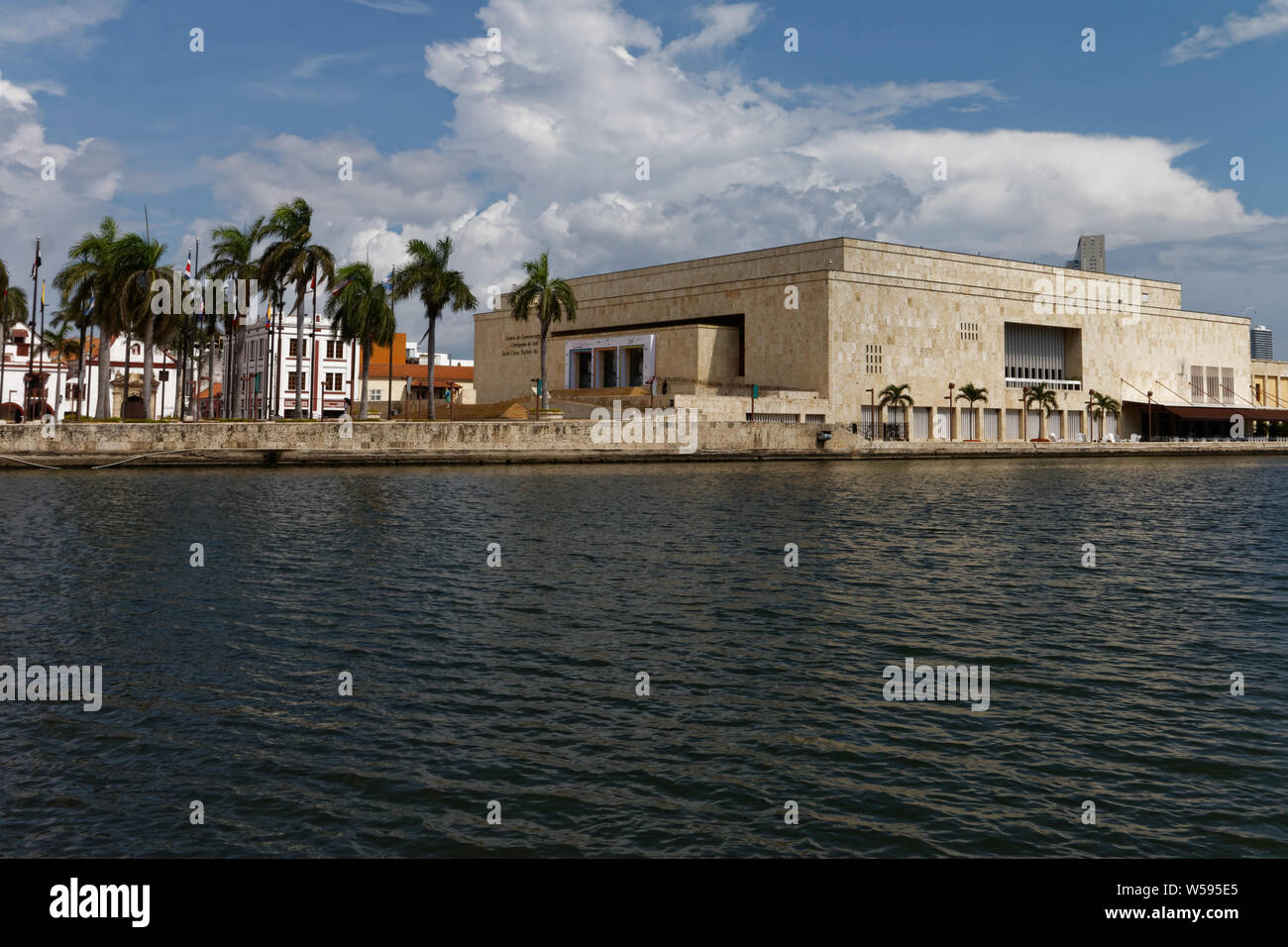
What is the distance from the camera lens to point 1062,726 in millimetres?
12266

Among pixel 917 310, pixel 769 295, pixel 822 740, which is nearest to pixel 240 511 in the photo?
pixel 822 740

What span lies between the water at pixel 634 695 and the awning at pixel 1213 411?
303ft

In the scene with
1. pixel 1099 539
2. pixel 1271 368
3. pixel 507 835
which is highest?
pixel 1271 368

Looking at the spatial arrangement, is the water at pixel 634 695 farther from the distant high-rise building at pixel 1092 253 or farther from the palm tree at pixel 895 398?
the distant high-rise building at pixel 1092 253

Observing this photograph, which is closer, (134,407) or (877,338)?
(877,338)

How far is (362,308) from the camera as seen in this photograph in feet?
256

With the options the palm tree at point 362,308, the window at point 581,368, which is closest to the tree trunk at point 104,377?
the palm tree at point 362,308

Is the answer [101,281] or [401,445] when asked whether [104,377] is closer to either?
[101,281]

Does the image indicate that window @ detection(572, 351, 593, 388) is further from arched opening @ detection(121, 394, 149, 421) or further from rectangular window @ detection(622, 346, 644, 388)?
arched opening @ detection(121, 394, 149, 421)

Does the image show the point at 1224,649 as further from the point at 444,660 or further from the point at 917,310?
the point at 917,310

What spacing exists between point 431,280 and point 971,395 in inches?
2125

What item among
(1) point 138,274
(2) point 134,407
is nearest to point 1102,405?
(1) point 138,274

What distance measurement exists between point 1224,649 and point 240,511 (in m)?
30.9

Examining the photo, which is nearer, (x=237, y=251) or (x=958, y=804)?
Answer: (x=958, y=804)
